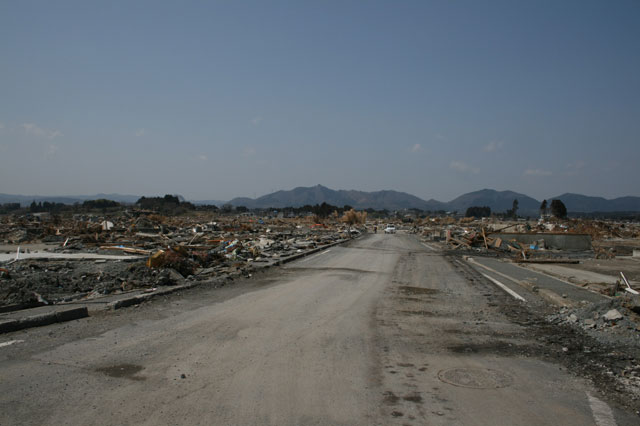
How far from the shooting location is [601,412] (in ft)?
15.7

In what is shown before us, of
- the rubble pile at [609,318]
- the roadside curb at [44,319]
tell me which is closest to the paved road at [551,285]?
the rubble pile at [609,318]

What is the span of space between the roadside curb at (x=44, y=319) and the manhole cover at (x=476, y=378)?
22.8 feet

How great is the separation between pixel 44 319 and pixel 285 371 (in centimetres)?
519

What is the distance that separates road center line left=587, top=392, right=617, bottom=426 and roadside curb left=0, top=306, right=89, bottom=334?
8.61 meters

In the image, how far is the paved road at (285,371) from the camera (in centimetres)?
464

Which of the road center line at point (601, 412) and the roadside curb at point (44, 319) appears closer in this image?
the road center line at point (601, 412)

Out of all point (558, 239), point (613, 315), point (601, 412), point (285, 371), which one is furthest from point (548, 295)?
point (558, 239)

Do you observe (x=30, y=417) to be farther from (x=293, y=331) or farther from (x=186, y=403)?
(x=293, y=331)

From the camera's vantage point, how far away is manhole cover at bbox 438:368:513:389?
557 centimetres

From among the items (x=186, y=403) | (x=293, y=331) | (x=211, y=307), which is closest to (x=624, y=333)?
(x=293, y=331)

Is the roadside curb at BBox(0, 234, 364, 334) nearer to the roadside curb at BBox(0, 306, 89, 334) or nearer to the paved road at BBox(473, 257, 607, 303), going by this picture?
the roadside curb at BBox(0, 306, 89, 334)

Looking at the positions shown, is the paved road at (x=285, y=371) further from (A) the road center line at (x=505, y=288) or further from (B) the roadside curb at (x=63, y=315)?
(A) the road center line at (x=505, y=288)

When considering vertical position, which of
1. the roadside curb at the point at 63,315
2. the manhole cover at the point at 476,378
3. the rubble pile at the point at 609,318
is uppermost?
the rubble pile at the point at 609,318

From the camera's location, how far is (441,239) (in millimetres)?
46156
